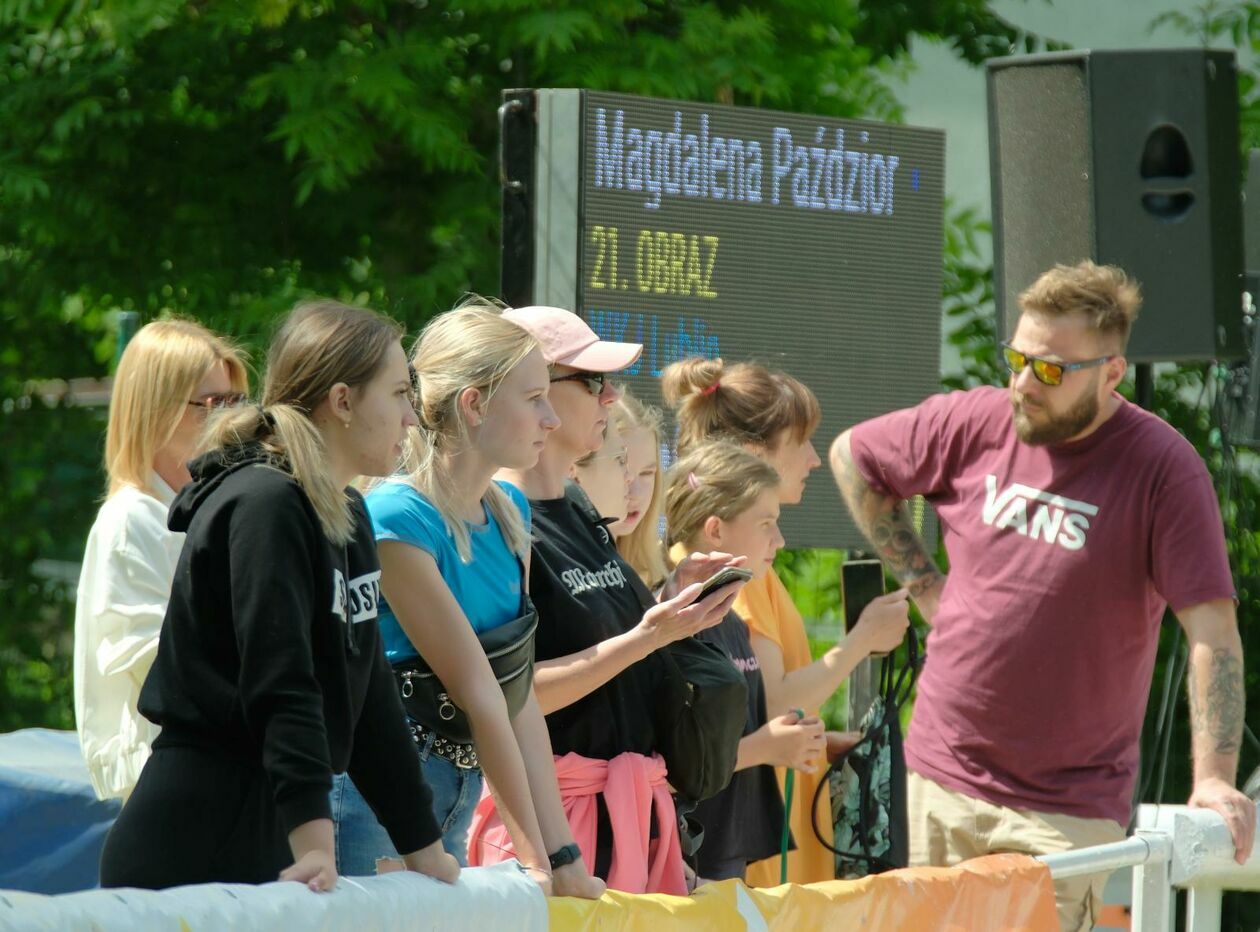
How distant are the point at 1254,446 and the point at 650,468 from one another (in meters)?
3.56

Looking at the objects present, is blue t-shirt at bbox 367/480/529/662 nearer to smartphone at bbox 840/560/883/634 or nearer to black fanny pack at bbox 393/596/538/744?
black fanny pack at bbox 393/596/538/744

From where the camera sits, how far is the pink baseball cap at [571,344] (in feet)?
11.0

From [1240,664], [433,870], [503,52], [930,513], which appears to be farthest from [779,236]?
[433,870]

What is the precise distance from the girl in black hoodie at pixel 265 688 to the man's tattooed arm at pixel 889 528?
8.00 feet

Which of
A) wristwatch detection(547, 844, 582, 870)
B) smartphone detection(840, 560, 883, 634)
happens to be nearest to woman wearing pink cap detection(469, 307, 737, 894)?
wristwatch detection(547, 844, 582, 870)

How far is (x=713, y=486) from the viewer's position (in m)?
3.94

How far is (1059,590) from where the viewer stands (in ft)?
13.7

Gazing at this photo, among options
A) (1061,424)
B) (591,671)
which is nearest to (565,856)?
(591,671)

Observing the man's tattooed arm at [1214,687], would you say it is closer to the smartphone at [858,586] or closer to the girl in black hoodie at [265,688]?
the smartphone at [858,586]

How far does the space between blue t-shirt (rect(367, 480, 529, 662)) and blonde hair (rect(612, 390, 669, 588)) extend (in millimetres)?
873

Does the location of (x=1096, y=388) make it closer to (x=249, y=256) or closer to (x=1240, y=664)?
(x=1240, y=664)

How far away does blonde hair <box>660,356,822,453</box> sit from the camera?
4.38 meters

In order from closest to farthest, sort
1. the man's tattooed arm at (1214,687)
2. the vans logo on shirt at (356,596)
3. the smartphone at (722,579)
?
1. the vans logo on shirt at (356,596)
2. the smartphone at (722,579)
3. the man's tattooed arm at (1214,687)

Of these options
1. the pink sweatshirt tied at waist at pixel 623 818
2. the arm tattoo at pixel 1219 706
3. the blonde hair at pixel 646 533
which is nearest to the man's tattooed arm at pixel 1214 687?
the arm tattoo at pixel 1219 706
